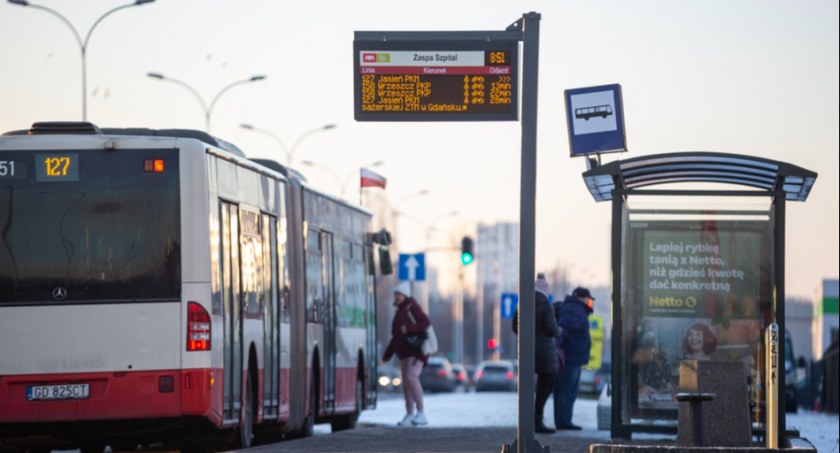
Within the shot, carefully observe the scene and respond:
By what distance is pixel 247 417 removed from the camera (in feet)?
62.1

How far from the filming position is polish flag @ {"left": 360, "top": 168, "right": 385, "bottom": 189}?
3259cm

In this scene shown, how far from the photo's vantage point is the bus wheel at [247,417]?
18.6 meters

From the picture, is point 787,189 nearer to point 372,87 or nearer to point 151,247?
point 372,87

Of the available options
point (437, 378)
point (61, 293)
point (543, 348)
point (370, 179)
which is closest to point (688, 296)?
point (543, 348)

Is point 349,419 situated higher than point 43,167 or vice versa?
point 43,167

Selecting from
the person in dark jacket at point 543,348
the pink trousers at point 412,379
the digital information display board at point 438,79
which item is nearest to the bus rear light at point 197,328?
the digital information display board at point 438,79

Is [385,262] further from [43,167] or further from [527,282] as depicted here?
[527,282]

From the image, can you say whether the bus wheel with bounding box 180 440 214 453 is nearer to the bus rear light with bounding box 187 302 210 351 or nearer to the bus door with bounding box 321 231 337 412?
the bus rear light with bounding box 187 302 210 351

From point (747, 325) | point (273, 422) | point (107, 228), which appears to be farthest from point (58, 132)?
point (747, 325)

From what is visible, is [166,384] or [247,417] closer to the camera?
[166,384]

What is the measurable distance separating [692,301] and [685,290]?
0.13m

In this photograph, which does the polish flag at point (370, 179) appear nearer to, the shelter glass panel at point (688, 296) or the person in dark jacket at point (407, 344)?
the person in dark jacket at point (407, 344)

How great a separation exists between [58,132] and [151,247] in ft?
5.20

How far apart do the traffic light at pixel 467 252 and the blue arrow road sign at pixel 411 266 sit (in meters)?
1.11
